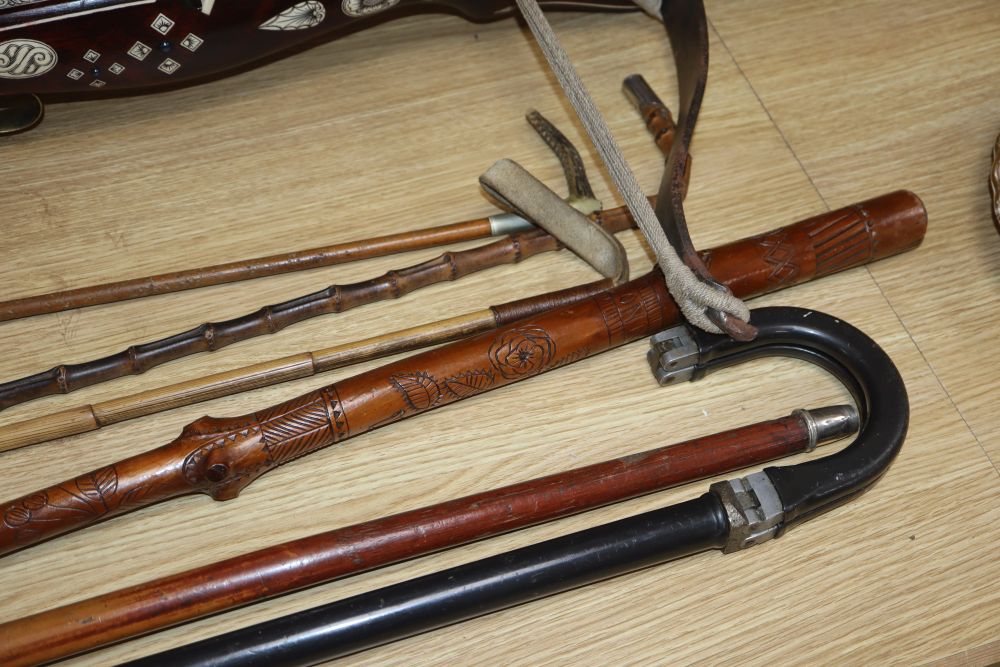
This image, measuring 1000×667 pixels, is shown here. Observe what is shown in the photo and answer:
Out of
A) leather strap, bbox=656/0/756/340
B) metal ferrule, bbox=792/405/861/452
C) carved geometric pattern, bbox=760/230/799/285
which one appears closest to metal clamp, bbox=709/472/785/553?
metal ferrule, bbox=792/405/861/452

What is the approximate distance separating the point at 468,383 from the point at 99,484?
50cm

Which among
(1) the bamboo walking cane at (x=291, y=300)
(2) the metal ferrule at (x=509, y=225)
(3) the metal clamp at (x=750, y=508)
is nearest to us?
(3) the metal clamp at (x=750, y=508)

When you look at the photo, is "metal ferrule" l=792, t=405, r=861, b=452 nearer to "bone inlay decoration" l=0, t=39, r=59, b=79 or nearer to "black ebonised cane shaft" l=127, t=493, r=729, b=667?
"black ebonised cane shaft" l=127, t=493, r=729, b=667

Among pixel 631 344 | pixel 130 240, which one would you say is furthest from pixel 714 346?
pixel 130 240

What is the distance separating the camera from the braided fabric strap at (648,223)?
135 centimetres

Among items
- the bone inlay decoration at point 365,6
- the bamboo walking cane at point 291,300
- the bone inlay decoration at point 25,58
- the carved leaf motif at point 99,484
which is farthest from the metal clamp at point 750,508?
the bone inlay decoration at point 25,58

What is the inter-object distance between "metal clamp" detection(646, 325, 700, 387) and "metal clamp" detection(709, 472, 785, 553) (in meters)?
0.20

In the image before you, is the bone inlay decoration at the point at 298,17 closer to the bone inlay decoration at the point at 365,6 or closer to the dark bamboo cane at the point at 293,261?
the bone inlay decoration at the point at 365,6

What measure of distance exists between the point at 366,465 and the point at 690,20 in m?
0.95

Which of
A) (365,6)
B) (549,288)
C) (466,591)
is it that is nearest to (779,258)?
(549,288)

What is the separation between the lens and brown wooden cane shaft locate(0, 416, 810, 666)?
1168mm

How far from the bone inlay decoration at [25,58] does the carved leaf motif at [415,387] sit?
73 centimetres

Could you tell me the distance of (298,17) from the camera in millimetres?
1619

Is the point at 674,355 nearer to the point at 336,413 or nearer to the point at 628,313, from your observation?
the point at 628,313
